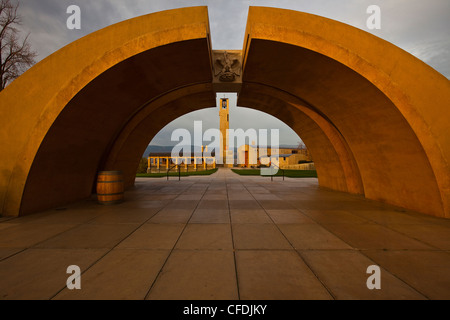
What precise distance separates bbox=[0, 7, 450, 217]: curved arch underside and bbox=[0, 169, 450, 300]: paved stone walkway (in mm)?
1367

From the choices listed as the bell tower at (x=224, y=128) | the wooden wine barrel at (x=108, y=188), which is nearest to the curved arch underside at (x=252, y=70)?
the wooden wine barrel at (x=108, y=188)

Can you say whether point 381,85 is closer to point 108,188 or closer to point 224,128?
point 108,188

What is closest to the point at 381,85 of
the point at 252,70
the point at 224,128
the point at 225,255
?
the point at 252,70

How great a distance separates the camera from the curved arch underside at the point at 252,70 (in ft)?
18.3

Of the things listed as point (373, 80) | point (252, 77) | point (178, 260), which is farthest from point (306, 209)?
point (252, 77)

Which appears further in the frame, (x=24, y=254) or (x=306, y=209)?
(x=306, y=209)

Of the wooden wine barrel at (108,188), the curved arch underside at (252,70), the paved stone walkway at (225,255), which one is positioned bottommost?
the paved stone walkway at (225,255)

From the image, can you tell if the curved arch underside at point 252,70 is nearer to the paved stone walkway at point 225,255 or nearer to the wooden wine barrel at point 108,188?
the wooden wine barrel at point 108,188

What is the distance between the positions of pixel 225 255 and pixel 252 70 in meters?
6.76

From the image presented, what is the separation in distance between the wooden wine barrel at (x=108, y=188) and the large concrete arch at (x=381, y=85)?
21.9 ft

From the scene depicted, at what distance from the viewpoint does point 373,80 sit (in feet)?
18.4
